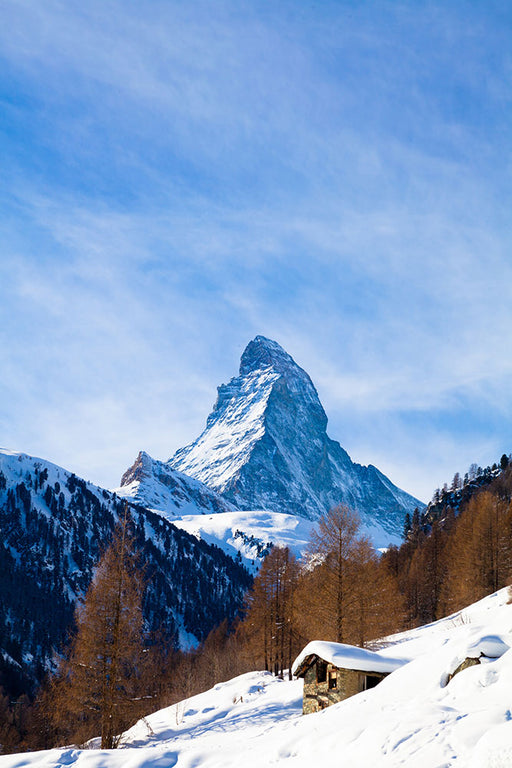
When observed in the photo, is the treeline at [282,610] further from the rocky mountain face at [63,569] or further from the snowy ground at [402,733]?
the rocky mountain face at [63,569]

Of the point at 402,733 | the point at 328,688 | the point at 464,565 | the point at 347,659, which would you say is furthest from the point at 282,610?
the point at 402,733

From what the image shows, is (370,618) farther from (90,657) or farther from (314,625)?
(90,657)

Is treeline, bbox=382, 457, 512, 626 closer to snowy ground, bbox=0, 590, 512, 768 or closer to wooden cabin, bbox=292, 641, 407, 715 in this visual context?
wooden cabin, bbox=292, 641, 407, 715

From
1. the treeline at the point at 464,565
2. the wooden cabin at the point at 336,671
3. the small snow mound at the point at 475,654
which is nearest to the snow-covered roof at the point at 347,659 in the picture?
the wooden cabin at the point at 336,671

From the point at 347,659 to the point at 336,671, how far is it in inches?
40.6

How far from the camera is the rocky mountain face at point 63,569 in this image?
13138cm

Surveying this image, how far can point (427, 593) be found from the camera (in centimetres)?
5962

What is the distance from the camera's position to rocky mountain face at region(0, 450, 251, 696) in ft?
431

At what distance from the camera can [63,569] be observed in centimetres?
16212

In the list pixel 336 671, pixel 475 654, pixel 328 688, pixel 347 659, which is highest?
pixel 475 654

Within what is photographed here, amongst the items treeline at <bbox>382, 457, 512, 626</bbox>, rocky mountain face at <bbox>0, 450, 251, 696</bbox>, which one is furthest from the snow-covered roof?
rocky mountain face at <bbox>0, 450, 251, 696</bbox>

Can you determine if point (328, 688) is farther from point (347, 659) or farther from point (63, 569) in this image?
point (63, 569)

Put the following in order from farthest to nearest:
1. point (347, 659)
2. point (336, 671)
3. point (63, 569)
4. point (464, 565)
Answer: point (63, 569) → point (464, 565) → point (336, 671) → point (347, 659)

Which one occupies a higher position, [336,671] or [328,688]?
[336,671]
